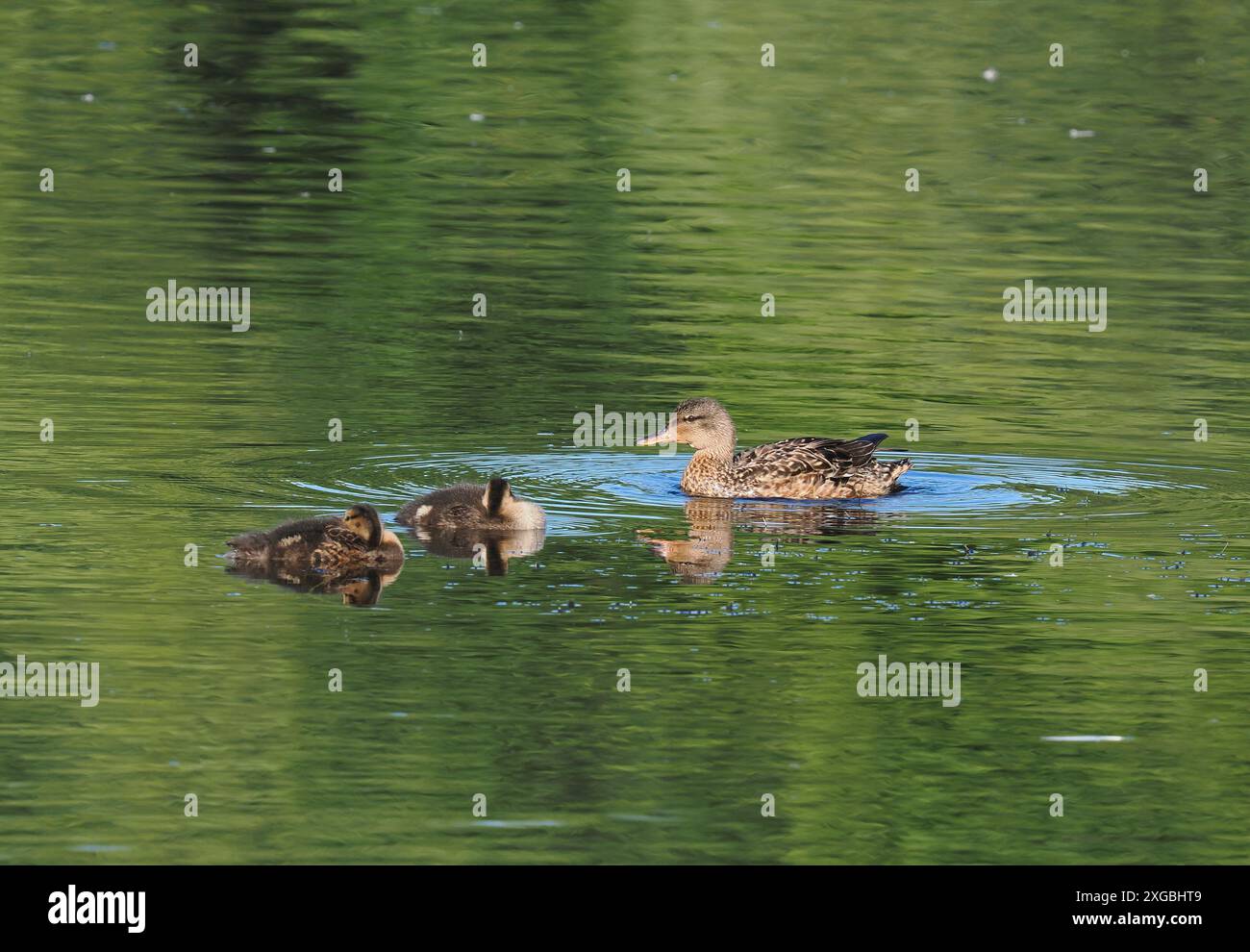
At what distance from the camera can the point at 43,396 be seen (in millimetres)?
17094

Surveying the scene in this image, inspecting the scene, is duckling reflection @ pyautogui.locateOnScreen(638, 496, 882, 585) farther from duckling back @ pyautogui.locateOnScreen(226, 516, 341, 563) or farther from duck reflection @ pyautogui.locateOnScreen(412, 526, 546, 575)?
duckling back @ pyautogui.locateOnScreen(226, 516, 341, 563)

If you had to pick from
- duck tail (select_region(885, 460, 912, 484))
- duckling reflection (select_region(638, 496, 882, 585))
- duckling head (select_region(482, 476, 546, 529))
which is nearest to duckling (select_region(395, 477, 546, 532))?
duckling head (select_region(482, 476, 546, 529))

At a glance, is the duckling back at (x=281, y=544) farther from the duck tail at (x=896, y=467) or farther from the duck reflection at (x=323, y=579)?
the duck tail at (x=896, y=467)

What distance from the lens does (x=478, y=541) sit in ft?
45.3

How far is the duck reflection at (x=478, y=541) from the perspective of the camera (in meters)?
13.6

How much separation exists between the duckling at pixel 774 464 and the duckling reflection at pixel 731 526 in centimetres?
13

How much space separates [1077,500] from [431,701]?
596cm

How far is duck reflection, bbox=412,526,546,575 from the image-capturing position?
1360cm

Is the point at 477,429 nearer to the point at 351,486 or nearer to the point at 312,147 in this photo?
the point at 351,486

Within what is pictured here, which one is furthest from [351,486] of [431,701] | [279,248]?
[279,248]

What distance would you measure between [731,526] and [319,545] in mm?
2892

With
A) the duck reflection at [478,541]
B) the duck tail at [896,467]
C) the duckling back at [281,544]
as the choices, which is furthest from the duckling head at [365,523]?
the duck tail at [896,467]

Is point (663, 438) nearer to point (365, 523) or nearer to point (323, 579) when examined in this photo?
point (365, 523)

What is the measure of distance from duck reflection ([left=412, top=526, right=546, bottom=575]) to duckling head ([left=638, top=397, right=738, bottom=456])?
2.11 meters
